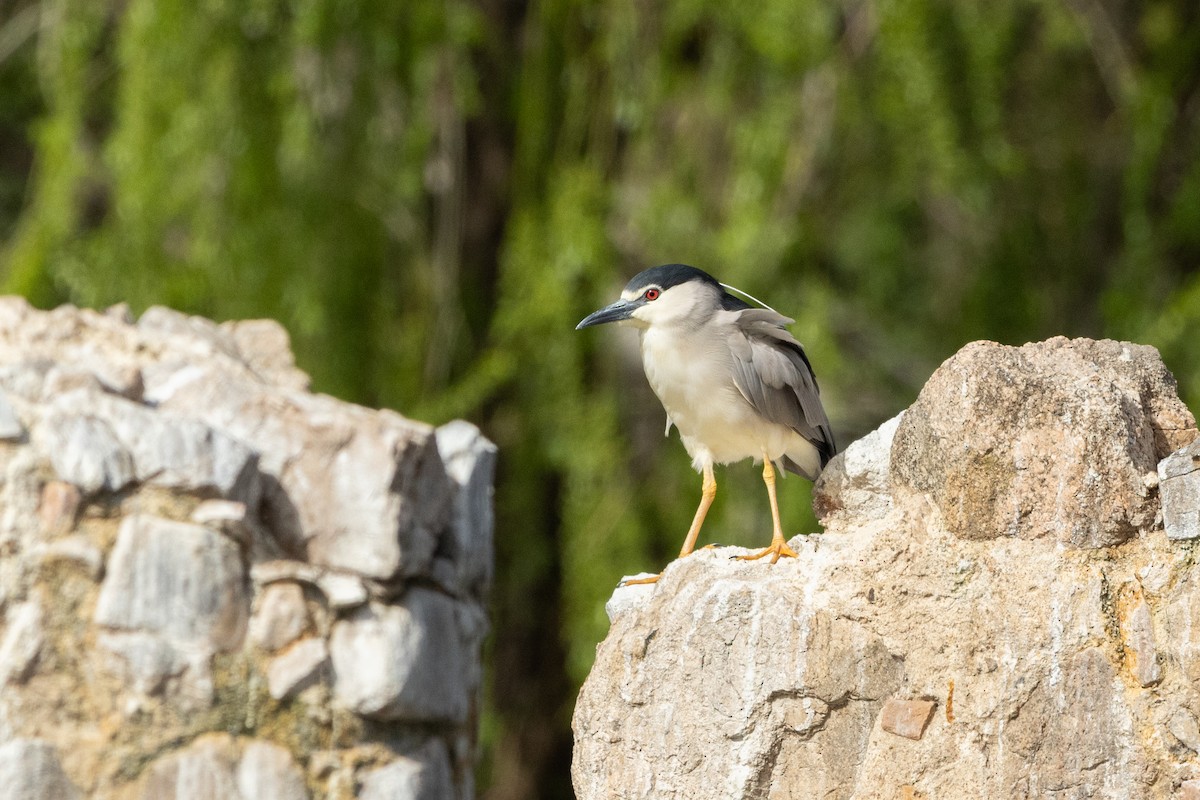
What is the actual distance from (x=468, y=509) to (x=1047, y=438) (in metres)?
1.64

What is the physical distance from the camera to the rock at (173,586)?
10.3 feet

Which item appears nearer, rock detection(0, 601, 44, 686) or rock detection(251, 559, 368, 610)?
rock detection(0, 601, 44, 686)

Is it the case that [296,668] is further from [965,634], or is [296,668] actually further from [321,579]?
[965,634]

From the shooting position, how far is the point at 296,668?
128 inches

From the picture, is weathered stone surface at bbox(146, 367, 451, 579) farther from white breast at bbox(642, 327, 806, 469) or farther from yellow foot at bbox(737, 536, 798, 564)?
yellow foot at bbox(737, 536, 798, 564)

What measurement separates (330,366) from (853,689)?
291 cm

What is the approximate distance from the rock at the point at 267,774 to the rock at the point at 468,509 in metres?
0.59

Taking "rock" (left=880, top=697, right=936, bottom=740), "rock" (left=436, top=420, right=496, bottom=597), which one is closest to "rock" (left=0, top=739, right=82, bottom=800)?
"rock" (left=436, top=420, right=496, bottom=597)

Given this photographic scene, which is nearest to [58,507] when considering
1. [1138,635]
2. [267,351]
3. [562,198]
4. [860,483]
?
[267,351]

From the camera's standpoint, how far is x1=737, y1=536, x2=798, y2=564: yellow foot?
270cm

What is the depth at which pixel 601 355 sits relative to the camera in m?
5.42

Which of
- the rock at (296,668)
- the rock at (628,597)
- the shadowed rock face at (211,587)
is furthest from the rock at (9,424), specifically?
the rock at (628,597)

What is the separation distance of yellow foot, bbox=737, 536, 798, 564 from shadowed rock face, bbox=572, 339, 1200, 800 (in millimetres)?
25

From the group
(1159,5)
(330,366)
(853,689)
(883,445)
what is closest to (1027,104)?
(1159,5)
